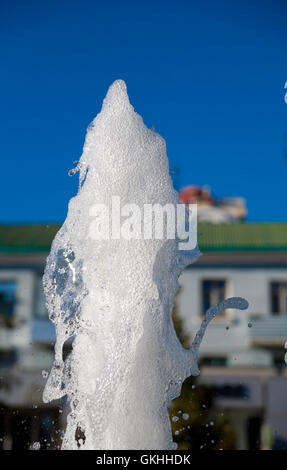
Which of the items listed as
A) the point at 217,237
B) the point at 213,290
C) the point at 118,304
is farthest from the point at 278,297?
the point at 118,304

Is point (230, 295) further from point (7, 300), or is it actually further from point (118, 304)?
point (118, 304)

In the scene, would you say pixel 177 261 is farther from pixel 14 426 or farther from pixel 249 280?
pixel 249 280

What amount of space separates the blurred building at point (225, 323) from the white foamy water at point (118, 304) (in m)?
14.9

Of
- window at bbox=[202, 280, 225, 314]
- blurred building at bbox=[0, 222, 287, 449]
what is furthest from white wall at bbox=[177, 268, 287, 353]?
window at bbox=[202, 280, 225, 314]

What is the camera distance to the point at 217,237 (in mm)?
21672

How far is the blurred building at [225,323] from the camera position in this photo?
1880 cm

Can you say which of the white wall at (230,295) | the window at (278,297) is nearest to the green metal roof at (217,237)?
the white wall at (230,295)

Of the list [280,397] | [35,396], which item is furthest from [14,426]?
[280,397]

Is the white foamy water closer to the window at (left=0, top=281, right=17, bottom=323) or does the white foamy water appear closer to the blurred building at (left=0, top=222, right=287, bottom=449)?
the blurred building at (left=0, top=222, right=287, bottom=449)

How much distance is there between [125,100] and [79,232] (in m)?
1.14

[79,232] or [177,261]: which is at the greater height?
[79,232]

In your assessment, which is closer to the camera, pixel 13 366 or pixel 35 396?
pixel 35 396

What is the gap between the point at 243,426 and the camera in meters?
18.7

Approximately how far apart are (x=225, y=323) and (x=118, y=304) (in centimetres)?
1699
